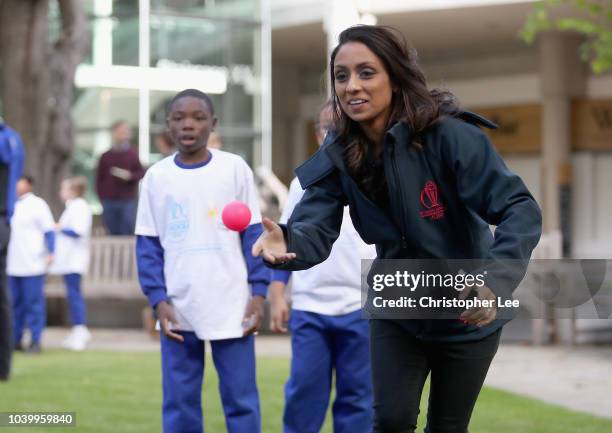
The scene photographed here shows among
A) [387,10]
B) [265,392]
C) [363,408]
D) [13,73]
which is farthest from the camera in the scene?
[387,10]

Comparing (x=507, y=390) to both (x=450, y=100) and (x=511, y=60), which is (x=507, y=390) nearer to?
(x=450, y=100)

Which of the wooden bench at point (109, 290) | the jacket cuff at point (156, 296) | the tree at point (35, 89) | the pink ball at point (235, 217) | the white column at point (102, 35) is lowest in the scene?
the wooden bench at point (109, 290)

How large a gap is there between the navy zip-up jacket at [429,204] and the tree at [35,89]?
12750mm

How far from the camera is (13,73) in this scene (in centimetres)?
1672

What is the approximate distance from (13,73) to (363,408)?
11240 millimetres

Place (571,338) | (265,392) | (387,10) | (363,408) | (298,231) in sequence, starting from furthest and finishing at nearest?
(387,10) → (571,338) → (265,392) → (363,408) → (298,231)

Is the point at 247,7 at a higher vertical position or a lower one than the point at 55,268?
higher

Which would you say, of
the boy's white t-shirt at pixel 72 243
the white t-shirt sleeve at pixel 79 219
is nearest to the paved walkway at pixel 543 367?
the boy's white t-shirt at pixel 72 243

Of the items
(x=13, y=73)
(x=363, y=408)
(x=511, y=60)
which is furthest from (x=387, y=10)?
(x=363, y=408)

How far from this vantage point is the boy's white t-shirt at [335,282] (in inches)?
262

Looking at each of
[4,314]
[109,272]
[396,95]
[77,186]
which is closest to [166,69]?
[109,272]

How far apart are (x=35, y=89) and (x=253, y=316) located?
1127 cm

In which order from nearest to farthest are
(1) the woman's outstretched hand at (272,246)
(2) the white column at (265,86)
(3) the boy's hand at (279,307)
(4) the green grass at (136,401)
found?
(1) the woman's outstretched hand at (272,246)
(3) the boy's hand at (279,307)
(4) the green grass at (136,401)
(2) the white column at (265,86)

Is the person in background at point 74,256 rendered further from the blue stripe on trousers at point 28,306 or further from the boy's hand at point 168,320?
the boy's hand at point 168,320
